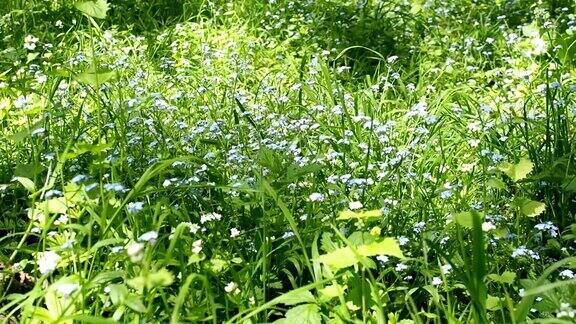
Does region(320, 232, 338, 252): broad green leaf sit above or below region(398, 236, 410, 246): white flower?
above

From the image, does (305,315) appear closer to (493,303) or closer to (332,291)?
(332,291)

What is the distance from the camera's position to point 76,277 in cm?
202

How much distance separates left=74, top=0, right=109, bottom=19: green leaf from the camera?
2359 mm

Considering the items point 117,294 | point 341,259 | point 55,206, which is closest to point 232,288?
point 341,259

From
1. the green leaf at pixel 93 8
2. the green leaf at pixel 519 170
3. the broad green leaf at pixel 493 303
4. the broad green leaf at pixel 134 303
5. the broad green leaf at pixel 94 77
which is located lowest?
the broad green leaf at pixel 493 303

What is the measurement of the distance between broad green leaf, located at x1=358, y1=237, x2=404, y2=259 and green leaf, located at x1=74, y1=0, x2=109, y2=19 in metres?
1.06

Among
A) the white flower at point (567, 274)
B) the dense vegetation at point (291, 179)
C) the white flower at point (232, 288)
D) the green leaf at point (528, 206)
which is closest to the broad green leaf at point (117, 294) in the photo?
the dense vegetation at point (291, 179)

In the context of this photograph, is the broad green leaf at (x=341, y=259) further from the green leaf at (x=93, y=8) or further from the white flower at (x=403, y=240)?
the green leaf at (x=93, y=8)

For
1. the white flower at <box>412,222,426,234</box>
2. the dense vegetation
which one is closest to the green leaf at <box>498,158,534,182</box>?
the dense vegetation

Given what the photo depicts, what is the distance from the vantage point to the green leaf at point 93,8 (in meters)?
2.36

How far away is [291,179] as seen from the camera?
2479 millimetres

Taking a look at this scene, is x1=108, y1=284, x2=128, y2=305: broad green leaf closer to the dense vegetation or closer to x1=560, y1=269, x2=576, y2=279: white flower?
the dense vegetation

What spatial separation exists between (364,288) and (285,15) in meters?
3.29

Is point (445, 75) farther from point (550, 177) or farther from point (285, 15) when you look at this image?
point (550, 177)
